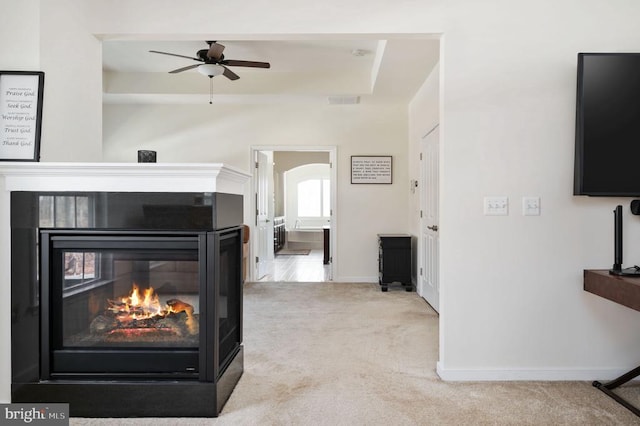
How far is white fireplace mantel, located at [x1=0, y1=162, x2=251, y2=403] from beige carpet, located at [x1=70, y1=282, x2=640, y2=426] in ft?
2.25

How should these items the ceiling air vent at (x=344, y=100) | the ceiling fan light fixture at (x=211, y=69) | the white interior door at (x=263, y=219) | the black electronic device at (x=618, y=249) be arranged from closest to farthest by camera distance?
the black electronic device at (x=618, y=249), the ceiling fan light fixture at (x=211, y=69), the ceiling air vent at (x=344, y=100), the white interior door at (x=263, y=219)

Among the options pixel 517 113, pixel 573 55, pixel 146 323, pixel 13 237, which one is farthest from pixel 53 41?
pixel 573 55

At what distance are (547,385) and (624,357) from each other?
21.5 inches

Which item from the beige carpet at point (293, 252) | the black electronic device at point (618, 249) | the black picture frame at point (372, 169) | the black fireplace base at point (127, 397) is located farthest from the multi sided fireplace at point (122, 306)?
the beige carpet at point (293, 252)

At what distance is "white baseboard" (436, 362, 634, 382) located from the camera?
2691 millimetres

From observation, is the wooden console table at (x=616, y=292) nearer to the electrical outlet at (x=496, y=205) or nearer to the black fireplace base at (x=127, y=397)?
the electrical outlet at (x=496, y=205)

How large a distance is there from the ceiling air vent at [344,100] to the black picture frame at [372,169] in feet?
2.44

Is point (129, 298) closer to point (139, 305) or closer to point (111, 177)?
point (139, 305)

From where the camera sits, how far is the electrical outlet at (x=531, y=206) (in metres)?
2.69

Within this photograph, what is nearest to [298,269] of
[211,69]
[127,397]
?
[211,69]

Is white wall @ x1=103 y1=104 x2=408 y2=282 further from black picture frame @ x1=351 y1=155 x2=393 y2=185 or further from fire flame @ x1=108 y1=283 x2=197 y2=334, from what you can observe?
fire flame @ x1=108 y1=283 x2=197 y2=334

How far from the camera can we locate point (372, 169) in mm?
6129

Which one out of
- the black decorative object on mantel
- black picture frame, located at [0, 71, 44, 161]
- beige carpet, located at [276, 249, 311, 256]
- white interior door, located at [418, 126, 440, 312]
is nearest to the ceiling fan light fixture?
the black decorative object on mantel

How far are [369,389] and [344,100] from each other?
4.05 meters
